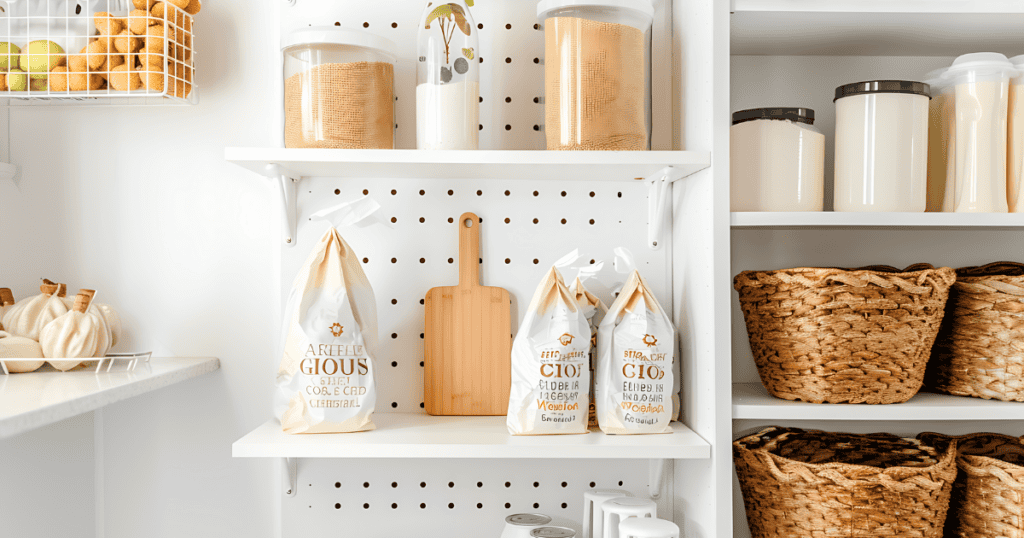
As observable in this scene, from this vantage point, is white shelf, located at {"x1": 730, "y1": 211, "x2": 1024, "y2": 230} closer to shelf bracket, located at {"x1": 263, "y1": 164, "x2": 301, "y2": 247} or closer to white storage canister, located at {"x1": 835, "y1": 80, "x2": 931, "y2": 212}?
white storage canister, located at {"x1": 835, "y1": 80, "x2": 931, "y2": 212}

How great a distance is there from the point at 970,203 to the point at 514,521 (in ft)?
2.99

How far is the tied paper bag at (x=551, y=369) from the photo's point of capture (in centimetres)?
112

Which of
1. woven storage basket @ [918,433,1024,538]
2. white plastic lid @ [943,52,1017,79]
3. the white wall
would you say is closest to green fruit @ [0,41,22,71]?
the white wall

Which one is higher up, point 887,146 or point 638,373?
point 887,146

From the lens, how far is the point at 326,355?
111 centimetres

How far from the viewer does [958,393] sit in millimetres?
1171

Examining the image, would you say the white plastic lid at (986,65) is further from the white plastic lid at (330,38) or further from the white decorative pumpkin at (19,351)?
the white decorative pumpkin at (19,351)

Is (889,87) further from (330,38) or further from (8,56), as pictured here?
(8,56)

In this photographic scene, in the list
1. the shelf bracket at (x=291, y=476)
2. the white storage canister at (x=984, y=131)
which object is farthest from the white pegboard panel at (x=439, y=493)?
the white storage canister at (x=984, y=131)

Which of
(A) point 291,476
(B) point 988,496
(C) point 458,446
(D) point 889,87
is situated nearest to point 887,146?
(D) point 889,87

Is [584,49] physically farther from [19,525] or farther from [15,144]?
[19,525]

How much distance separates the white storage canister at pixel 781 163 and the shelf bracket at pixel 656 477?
1.69ft

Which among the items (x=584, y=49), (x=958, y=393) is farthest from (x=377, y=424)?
(x=958, y=393)

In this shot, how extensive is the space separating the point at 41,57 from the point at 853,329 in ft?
4.64
